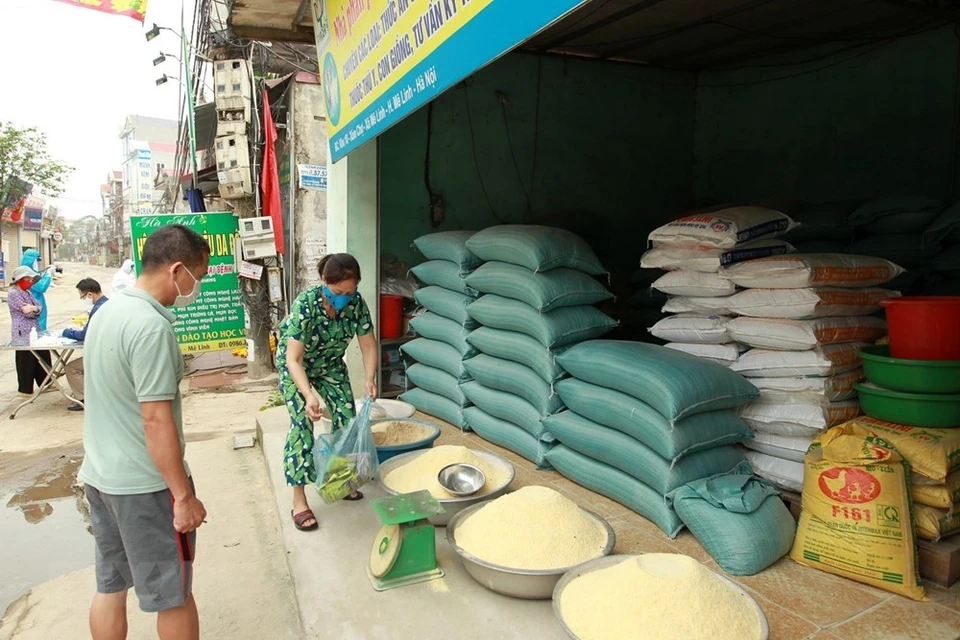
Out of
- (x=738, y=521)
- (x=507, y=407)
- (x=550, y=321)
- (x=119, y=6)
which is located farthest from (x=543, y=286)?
(x=119, y=6)

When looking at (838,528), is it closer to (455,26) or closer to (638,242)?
(455,26)

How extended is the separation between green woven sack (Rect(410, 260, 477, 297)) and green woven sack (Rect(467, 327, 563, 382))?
34 centimetres

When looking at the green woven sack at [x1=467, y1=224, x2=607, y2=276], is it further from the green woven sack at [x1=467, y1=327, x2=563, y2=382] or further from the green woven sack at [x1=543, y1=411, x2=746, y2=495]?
Result: the green woven sack at [x1=543, y1=411, x2=746, y2=495]

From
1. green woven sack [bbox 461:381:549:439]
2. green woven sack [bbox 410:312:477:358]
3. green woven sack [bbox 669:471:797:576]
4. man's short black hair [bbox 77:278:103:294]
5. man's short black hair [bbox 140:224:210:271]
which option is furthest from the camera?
man's short black hair [bbox 77:278:103:294]

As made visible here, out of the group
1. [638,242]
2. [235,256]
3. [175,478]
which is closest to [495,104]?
[638,242]

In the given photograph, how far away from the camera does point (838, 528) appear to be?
7.72ft

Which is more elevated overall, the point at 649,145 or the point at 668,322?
the point at 649,145

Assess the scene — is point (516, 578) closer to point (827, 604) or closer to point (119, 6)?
point (827, 604)

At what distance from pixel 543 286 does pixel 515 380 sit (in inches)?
23.7

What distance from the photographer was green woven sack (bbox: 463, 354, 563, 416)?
3.46 m

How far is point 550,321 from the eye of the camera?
3477 millimetres

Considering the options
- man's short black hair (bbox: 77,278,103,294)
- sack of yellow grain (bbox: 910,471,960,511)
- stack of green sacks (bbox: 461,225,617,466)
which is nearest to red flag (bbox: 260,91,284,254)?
man's short black hair (bbox: 77,278,103,294)

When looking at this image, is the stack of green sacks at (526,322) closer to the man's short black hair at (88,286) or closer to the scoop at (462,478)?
the scoop at (462,478)

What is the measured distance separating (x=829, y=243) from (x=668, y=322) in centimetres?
149
